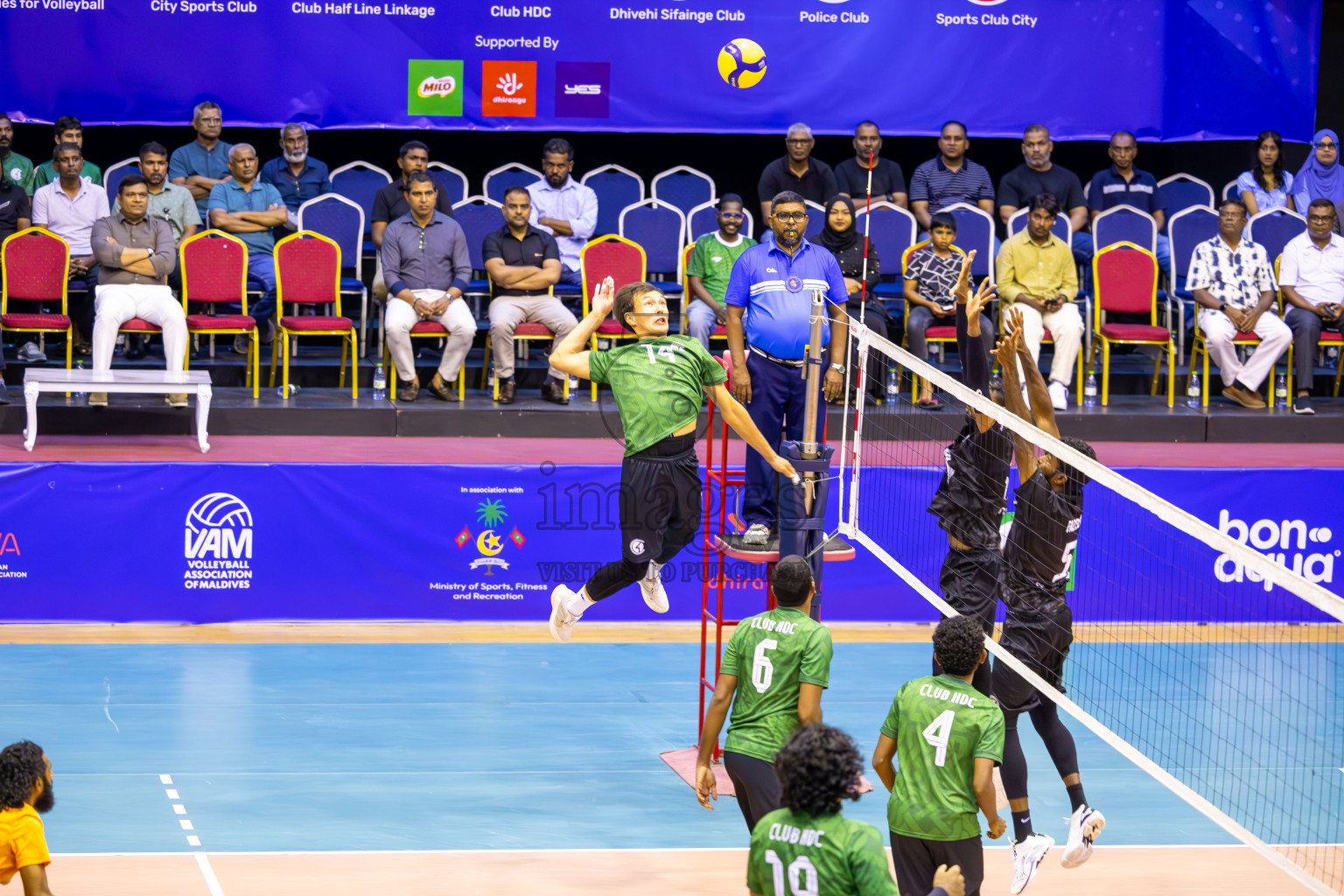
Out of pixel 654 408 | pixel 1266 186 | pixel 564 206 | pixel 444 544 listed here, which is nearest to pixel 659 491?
pixel 654 408

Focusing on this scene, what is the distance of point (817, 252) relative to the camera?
10.5 metres

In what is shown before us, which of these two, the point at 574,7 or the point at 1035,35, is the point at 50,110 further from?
the point at 1035,35

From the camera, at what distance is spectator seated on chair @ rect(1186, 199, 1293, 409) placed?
52.1 ft

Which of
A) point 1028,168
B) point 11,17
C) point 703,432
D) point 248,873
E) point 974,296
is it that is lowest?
point 248,873

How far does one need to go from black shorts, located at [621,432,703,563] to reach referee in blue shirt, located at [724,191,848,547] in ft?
4.09

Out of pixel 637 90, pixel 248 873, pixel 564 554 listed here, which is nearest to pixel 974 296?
pixel 248 873

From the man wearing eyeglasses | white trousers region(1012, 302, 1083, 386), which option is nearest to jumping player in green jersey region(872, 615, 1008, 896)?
white trousers region(1012, 302, 1083, 386)

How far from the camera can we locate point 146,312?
14.4 meters

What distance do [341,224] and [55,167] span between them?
2.76 metres

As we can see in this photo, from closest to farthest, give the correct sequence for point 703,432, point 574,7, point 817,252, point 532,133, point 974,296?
point 974,296
point 817,252
point 703,432
point 574,7
point 532,133

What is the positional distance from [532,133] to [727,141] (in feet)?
7.20

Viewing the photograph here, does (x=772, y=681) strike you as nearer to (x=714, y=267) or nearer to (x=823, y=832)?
(x=823, y=832)

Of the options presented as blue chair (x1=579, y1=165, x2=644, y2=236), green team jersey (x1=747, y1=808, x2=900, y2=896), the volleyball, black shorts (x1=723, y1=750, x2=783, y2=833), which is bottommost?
black shorts (x1=723, y1=750, x2=783, y2=833)

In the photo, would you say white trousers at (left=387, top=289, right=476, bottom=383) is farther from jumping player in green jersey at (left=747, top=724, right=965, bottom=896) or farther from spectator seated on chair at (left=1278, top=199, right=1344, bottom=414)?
jumping player in green jersey at (left=747, top=724, right=965, bottom=896)
